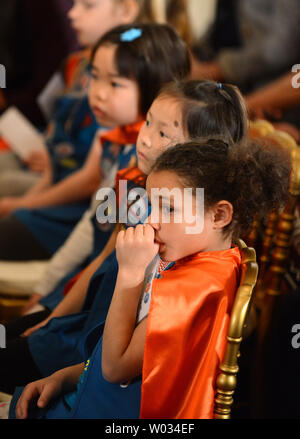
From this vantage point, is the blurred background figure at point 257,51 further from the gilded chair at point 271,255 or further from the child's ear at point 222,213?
the child's ear at point 222,213

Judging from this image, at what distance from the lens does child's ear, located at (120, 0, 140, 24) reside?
5.08 feet

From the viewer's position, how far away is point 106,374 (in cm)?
72

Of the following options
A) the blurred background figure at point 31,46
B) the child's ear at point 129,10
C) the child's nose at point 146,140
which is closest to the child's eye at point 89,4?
the child's ear at point 129,10

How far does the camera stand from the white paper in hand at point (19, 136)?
208 centimetres

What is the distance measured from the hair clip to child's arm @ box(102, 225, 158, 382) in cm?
51

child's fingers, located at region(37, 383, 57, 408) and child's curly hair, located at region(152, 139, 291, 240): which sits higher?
child's curly hair, located at region(152, 139, 291, 240)

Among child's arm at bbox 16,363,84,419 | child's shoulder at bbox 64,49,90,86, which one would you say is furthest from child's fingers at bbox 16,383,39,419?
child's shoulder at bbox 64,49,90,86

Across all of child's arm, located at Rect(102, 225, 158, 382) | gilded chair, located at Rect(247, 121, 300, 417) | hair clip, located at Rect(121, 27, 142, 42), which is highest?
hair clip, located at Rect(121, 27, 142, 42)

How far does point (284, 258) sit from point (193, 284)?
49 centimetres

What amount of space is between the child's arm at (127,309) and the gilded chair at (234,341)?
11 cm

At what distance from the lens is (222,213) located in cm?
71

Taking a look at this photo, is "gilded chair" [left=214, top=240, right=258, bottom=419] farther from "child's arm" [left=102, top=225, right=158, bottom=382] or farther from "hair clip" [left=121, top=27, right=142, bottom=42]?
"hair clip" [left=121, top=27, right=142, bottom=42]

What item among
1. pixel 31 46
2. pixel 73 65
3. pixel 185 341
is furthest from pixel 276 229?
pixel 31 46
